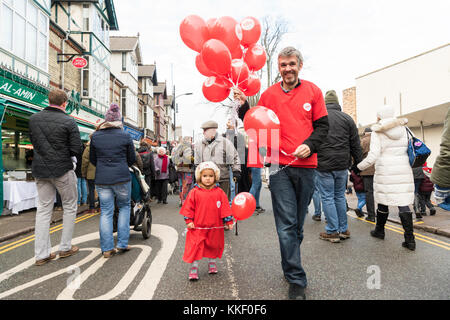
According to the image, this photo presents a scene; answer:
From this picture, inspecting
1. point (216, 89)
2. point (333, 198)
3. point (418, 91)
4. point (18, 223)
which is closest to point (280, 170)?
point (216, 89)

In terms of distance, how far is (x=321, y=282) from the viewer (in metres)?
2.87

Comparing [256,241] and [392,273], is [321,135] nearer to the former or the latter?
[392,273]

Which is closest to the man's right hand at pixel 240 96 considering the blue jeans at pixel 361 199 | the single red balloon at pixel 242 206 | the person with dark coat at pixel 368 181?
the single red balloon at pixel 242 206

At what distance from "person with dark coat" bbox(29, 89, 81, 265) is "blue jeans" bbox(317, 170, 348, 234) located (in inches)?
143

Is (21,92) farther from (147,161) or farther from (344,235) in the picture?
(344,235)

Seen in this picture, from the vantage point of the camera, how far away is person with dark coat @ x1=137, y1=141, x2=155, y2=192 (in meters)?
9.11

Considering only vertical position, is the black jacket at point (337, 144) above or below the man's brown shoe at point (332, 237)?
above

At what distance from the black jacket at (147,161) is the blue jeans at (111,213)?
16.9 feet

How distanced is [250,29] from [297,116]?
4.45ft

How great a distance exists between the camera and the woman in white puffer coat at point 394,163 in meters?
3.98

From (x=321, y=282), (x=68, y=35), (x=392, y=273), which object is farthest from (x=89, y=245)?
(x=68, y=35)

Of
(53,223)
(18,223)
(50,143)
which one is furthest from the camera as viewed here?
(53,223)

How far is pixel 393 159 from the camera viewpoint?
4.03 m

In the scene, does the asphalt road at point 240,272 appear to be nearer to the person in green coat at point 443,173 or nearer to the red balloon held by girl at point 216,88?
the person in green coat at point 443,173
